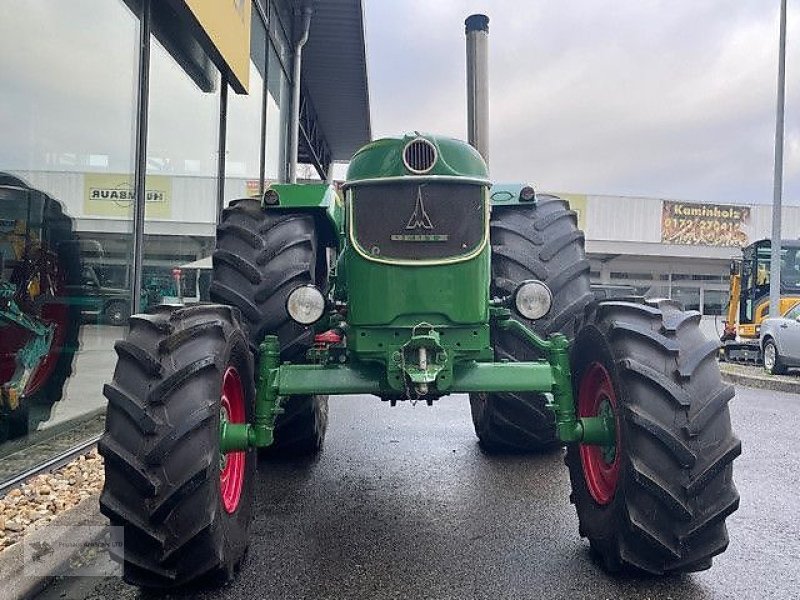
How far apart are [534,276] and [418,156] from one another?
50.5 inches

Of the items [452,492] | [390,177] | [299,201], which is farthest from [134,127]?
[452,492]

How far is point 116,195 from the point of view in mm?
5516

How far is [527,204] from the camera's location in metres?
4.68

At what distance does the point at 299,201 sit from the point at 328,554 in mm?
2243

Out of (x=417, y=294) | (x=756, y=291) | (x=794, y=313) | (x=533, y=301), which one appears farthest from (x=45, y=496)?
(x=756, y=291)

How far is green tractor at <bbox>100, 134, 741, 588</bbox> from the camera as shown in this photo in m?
2.68

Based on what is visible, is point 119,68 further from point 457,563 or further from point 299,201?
point 457,563

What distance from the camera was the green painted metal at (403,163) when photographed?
135 inches

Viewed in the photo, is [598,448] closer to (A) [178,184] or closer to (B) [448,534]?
(B) [448,534]

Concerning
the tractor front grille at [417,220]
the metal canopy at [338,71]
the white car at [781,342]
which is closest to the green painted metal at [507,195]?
the tractor front grille at [417,220]

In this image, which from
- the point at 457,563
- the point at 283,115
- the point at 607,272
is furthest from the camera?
the point at 607,272

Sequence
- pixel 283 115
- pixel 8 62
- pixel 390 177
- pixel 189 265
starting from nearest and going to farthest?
pixel 390 177
pixel 8 62
pixel 189 265
pixel 283 115

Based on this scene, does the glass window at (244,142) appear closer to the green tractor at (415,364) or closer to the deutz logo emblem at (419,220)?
the green tractor at (415,364)

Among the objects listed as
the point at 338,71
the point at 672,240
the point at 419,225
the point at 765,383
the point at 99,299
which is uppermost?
the point at 338,71
